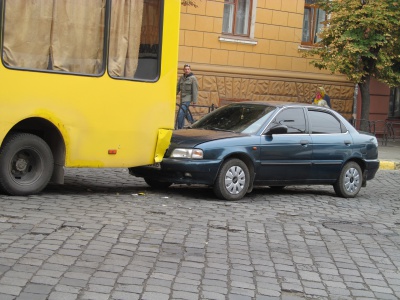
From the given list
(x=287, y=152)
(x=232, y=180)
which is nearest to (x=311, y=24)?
(x=287, y=152)

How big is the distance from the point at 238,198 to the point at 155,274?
5.40 m

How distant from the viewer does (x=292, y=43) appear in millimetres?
27156

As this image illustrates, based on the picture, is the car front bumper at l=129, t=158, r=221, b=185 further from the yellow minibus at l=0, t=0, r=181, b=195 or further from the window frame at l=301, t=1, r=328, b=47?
the window frame at l=301, t=1, r=328, b=47

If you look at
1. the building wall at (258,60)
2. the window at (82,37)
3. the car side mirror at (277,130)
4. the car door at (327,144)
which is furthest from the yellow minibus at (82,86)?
the building wall at (258,60)

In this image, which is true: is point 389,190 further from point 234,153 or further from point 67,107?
point 67,107

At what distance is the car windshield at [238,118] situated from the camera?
42.6 ft

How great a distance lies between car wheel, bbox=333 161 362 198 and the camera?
13836mm

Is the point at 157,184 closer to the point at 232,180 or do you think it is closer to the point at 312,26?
the point at 232,180

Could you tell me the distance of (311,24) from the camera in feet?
91.6

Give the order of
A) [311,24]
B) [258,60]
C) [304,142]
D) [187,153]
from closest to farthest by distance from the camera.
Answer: [187,153] < [304,142] < [258,60] < [311,24]

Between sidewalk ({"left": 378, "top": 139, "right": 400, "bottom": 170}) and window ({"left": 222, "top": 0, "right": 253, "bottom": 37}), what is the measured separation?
5.42 m

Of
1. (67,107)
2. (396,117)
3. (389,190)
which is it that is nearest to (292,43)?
(396,117)

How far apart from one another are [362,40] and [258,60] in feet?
11.2

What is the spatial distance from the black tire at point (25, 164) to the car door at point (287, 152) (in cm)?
317
